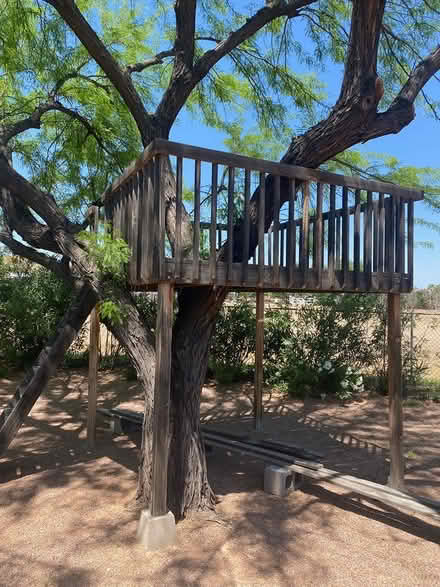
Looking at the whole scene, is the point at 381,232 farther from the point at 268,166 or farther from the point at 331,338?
the point at 331,338

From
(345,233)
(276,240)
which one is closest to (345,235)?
(345,233)

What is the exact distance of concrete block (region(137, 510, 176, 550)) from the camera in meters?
3.34

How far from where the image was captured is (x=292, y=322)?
1027 centimetres

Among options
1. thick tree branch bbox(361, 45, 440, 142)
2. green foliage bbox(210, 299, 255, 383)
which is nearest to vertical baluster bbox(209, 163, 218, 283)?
thick tree branch bbox(361, 45, 440, 142)

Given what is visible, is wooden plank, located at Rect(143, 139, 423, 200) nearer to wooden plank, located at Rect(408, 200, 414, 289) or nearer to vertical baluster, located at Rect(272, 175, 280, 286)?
wooden plank, located at Rect(408, 200, 414, 289)

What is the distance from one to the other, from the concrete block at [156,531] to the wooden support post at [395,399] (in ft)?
7.00

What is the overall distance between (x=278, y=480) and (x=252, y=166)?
110 inches

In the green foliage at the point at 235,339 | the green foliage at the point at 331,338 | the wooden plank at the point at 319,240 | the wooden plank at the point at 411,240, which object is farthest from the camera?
the green foliage at the point at 235,339

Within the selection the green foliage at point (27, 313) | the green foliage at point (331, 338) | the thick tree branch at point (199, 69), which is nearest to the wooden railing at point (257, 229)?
the thick tree branch at point (199, 69)

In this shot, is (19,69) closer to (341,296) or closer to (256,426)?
(256,426)

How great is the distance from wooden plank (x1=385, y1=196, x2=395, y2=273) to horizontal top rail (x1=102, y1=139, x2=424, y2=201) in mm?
111

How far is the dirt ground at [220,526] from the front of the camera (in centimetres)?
305

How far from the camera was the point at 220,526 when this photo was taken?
369 cm

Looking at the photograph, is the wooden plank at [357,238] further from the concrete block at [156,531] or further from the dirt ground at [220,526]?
the concrete block at [156,531]
